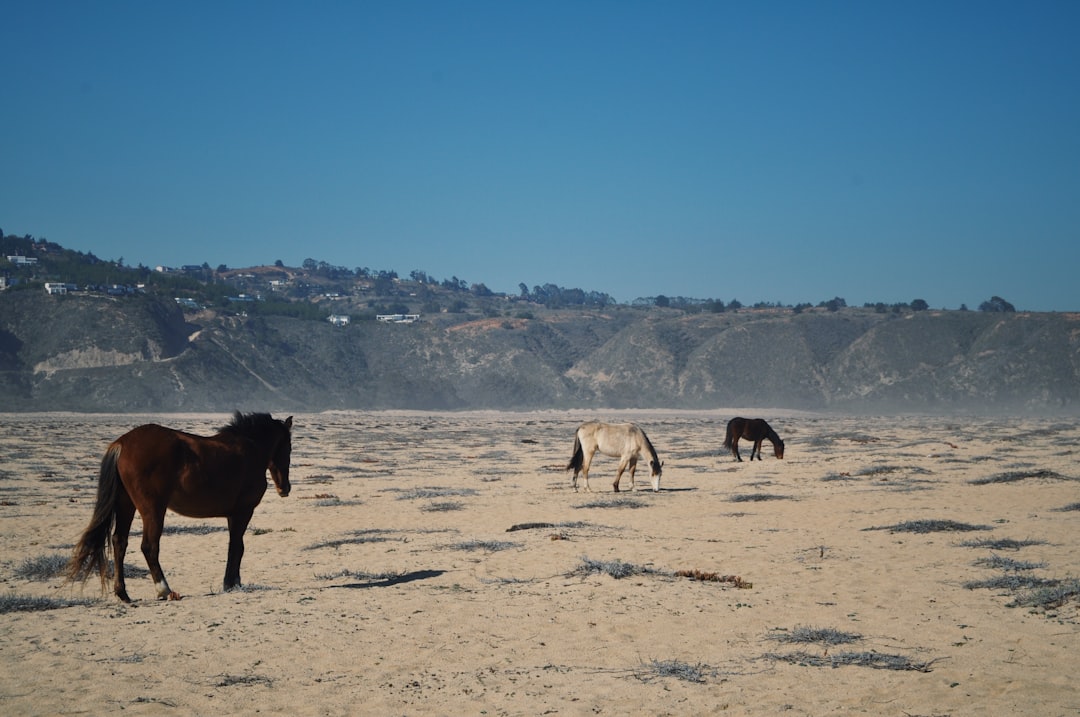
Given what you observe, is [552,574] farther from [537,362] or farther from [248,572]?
[537,362]

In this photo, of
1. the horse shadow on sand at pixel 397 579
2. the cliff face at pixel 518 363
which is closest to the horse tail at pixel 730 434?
the horse shadow on sand at pixel 397 579

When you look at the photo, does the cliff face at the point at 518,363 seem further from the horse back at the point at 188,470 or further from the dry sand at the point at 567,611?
the horse back at the point at 188,470

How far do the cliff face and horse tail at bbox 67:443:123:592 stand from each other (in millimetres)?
83526

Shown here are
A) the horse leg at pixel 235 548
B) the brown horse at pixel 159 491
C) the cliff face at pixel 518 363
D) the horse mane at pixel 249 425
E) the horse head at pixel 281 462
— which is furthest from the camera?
the cliff face at pixel 518 363

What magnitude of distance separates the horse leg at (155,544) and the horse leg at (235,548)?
2.25ft

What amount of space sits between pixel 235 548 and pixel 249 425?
1.58 m

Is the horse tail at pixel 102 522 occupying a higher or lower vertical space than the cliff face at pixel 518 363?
lower

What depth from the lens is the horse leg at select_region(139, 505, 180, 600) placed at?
34.8 ft

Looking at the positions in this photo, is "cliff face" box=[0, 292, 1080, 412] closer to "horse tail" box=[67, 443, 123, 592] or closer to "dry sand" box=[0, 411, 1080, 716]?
"dry sand" box=[0, 411, 1080, 716]

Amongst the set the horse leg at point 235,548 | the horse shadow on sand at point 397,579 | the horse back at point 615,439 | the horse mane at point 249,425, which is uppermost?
the horse mane at point 249,425

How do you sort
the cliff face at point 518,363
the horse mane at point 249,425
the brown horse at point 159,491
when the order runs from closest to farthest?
the brown horse at point 159,491 → the horse mane at point 249,425 → the cliff face at point 518,363

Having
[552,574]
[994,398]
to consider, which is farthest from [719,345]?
[552,574]

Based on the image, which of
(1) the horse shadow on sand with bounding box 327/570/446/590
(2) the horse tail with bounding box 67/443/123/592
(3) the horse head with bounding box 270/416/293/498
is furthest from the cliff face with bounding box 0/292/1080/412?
(2) the horse tail with bounding box 67/443/123/592

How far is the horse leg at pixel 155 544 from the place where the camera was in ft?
34.8
